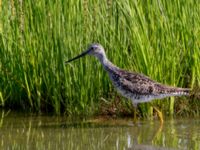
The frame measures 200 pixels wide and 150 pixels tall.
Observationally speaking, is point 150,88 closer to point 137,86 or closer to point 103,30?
point 137,86

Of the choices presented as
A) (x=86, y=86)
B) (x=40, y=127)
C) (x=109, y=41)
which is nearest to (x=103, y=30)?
(x=109, y=41)

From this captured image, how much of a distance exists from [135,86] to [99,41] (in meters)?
0.98

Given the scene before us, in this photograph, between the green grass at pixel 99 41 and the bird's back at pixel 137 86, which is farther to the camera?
the green grass at pixel 99 41

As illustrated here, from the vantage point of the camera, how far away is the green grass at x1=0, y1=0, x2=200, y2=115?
32.7 feet

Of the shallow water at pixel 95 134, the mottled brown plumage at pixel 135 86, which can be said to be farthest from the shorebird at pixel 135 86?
the shallow water at pixel 95 134

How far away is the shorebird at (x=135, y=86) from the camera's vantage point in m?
9.43

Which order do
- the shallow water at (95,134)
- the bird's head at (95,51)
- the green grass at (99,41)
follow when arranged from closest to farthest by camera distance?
the shallow water at (95,134) → the bird's head at (95,51) → the green grass at (99,41)

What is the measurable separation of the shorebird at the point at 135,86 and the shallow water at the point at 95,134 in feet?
1.11

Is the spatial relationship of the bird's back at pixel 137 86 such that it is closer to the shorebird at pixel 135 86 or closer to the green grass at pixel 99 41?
the shorebird at pixel 135 86

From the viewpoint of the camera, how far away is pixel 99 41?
10242 millimetres

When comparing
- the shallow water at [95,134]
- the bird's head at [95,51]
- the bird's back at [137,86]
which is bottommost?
the shallow water at [95,134]

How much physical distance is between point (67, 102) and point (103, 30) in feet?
3.55

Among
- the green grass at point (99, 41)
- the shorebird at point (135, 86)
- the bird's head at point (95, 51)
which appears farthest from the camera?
the green grass at point (99, 41)

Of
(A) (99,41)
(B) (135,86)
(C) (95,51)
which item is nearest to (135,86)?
(B) (135,86)
